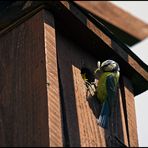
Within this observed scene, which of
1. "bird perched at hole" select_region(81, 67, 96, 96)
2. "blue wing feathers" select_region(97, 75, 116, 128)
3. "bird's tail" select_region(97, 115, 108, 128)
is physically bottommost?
"bird's tail" select_region(97, 115, 108, 128)

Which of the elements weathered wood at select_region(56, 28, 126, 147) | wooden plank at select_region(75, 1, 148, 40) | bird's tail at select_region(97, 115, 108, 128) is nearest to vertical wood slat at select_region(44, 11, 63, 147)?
weathered wood at select_region(56, 28, 126, 147)

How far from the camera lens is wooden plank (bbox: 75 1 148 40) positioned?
2.95 metres

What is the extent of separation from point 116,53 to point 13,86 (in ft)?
2.57

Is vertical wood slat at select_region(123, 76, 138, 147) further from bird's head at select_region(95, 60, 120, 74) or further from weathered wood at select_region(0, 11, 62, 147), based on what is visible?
weathered wood at select_region(0, 11, 62, 147)

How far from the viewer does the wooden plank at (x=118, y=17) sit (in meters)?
2.95

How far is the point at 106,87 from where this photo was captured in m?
3.80

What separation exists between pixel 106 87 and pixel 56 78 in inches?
19.0

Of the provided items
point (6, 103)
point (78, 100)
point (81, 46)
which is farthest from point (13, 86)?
point (81, 46)

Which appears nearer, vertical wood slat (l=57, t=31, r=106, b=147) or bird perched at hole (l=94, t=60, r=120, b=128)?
vertical wood slat (l=57, t=31, r=106, b=147)

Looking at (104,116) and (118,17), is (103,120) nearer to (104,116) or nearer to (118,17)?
(104,116)

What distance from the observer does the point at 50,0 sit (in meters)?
3.63

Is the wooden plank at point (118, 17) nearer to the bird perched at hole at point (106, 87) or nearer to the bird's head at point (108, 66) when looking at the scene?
the bird perched at hole at point (106, 87)

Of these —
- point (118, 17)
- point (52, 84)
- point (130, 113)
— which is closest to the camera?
point (118, 17)

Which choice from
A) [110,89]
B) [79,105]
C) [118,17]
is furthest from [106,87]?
[118,17]
